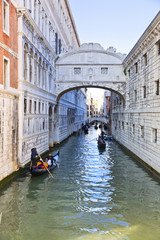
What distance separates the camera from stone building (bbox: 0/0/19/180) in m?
10.2

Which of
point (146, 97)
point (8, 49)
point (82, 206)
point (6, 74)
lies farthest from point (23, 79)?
point (82, 206)

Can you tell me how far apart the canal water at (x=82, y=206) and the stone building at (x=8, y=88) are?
1.19m

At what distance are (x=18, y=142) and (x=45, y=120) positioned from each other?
6.73 metres

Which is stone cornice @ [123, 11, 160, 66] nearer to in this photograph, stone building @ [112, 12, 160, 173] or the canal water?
stone building @ [112, 12, 160, 173]

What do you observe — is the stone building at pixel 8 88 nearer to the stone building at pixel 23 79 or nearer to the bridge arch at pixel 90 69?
the stone building at pixel 23 79

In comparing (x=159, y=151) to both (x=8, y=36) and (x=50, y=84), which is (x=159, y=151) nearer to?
(x=8, y=36)

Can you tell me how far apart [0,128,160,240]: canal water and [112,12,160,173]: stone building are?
1.74m

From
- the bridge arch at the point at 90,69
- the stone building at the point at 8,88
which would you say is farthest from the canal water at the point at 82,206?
the bridge arch at the point at 90,69

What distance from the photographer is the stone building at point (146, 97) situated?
12570 mm

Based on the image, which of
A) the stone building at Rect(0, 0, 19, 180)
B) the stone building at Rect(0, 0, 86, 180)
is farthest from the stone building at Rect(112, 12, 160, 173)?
the stone building at Rect(0, 0, 19, 180)

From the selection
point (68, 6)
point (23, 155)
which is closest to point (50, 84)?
point (23, 155)

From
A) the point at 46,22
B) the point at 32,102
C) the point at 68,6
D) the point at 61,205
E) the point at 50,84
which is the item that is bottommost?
the point at 61,205

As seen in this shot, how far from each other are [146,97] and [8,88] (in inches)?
318

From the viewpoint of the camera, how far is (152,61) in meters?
→ 13.4
